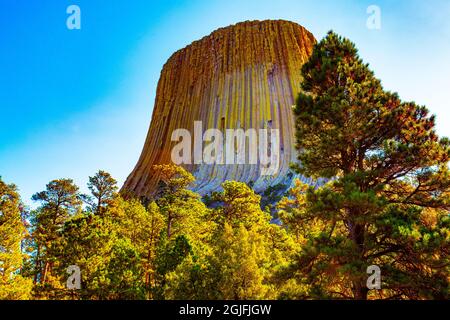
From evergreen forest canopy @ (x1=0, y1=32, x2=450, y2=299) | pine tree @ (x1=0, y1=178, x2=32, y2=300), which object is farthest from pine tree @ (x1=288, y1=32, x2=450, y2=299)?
pine tree @ (x1=0, y1=178, x2=32, y2=300)

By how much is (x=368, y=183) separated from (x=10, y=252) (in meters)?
11.4

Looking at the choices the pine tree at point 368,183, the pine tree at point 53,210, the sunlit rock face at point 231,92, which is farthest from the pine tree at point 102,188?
the sunlit rock face at point 231,92

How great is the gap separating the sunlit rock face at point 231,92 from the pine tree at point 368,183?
33.5 metres

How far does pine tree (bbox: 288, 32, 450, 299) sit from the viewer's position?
7387mm

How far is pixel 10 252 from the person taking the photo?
12273mm

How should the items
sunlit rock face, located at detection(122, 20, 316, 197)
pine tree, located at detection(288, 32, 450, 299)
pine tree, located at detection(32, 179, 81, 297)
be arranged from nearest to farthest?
pine tree, located at detection(288, 32, 450, 299), pine tree, located at detection(32, 179, 81, 297), sunlit rock face, located at detection(122, 20, 316, 197)

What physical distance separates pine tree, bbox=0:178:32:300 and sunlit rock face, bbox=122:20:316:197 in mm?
30336

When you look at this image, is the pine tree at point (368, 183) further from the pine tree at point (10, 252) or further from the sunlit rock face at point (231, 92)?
the sunlit rock face at point (231, 92)

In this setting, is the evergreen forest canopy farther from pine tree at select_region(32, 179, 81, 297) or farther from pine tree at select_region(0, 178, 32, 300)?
pine tree at select_region(32, 179, 81, 297)

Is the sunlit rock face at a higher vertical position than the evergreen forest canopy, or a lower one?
higher

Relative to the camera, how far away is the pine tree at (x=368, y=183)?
739 centimetres
